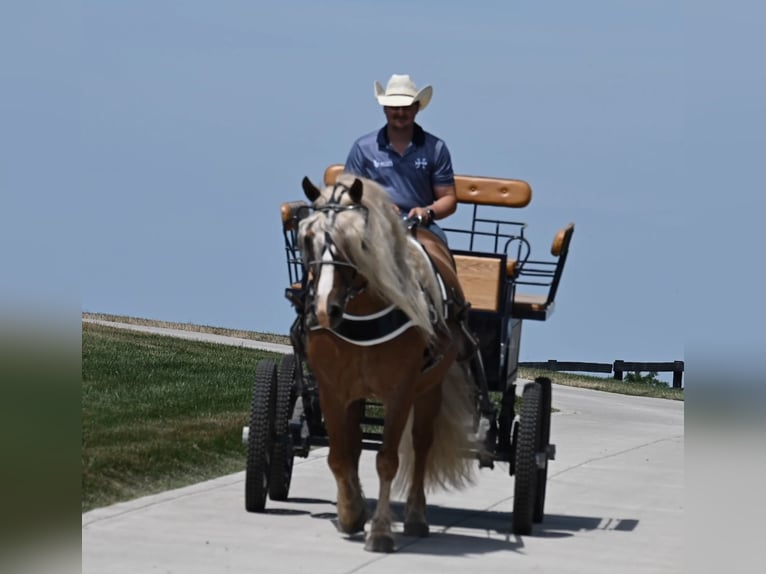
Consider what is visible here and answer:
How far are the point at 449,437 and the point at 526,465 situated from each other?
0.53 m

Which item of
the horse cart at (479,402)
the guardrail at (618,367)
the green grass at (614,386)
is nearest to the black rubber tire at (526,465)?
the horse cart at (479,402)

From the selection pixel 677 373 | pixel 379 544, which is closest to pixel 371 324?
pixel 379 544

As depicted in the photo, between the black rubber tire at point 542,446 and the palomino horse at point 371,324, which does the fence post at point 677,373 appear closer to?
the black rubber tire at point 542,446

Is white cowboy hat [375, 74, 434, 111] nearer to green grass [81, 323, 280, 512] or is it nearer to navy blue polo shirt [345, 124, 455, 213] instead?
navy blue polo shirt [345, 124, 455, 213]

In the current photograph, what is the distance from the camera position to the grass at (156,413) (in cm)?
1016

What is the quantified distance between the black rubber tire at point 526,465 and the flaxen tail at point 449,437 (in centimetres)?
34

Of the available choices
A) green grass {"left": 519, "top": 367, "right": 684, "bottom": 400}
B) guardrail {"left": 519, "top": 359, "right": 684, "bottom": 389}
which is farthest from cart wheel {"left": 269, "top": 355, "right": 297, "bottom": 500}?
guardrail {"left": 519, "top": 359, "right": 684, "bottom": 389}

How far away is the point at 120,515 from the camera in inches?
348

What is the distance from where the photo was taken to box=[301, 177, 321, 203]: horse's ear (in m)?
8.25

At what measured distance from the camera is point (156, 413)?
45.0 feet

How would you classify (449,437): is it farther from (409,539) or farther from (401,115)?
(401,115)
